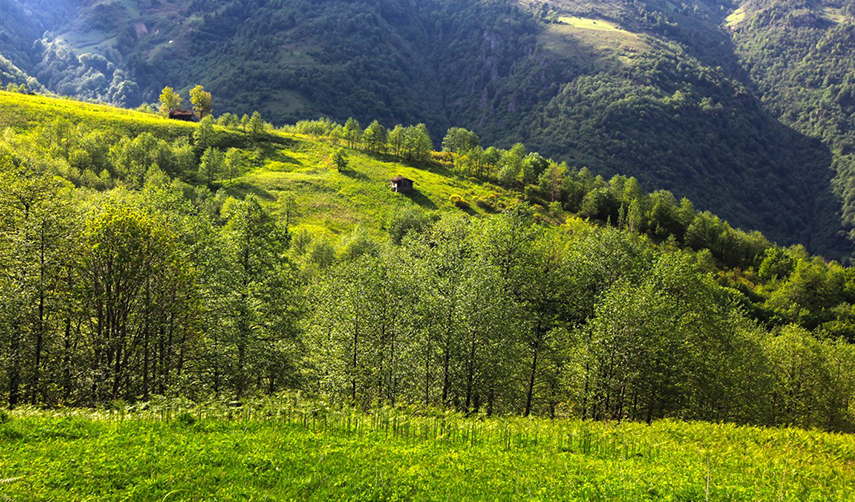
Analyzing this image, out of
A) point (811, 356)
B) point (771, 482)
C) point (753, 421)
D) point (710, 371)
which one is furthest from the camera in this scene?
point (811, 356)

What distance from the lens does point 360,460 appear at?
50.9 ft

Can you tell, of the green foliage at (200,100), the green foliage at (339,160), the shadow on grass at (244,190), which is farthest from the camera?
the green foliage at (200,100)

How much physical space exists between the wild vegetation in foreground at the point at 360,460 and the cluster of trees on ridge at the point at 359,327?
29.3 feet

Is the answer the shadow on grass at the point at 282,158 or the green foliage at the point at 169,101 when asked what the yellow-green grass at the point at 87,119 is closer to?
the shadow on grass at the point at 282,158

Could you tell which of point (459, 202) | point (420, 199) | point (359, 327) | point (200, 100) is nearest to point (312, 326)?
point (359, 327)

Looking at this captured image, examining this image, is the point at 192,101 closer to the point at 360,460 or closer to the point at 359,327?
the point at 359,327

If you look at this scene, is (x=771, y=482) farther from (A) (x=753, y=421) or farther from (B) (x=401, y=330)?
(A) (x=753, y=421)

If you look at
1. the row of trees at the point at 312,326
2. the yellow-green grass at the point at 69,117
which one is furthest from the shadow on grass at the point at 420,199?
the yellow-green grass at the point at 69,117

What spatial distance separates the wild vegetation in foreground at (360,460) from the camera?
1282cm

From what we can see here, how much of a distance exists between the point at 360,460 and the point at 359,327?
62.8ft

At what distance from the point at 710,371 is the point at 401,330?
1073 inches

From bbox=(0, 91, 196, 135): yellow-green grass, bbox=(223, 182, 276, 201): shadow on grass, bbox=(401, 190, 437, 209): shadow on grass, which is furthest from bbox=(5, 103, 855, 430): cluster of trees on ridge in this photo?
bbox=(0, 91, 196, 135): yellow-green grass

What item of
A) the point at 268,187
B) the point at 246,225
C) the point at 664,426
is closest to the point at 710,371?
the point at 664,426

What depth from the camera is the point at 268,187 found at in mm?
124125
